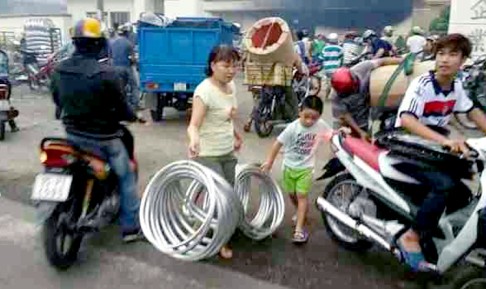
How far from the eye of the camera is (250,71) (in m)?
8.27

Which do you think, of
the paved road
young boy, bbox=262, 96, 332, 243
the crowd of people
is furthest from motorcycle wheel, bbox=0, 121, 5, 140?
young boy, bbox=262, 96, 332, 243

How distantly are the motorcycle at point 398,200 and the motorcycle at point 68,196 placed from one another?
1.68m

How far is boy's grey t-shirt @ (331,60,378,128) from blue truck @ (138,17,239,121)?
4832 mm

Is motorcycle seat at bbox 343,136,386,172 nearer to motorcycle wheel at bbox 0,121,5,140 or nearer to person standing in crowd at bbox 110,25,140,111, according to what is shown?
motorcycle wheel at bbox 0,121,5,140

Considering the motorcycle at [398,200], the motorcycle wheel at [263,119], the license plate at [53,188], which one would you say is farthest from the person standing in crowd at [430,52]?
the motorcycle wheel at [263,119]

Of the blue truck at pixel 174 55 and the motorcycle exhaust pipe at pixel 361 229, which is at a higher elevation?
the blue truck at pixel 174 55

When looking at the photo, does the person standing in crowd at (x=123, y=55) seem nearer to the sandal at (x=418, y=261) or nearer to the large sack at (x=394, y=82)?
the large sack at (x=394, y=82)

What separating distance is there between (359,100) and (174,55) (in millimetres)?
5412

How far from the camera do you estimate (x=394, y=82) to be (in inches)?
172

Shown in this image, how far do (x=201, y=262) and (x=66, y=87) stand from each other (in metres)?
1.59

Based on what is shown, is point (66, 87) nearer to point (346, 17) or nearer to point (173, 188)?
point (173, 188)

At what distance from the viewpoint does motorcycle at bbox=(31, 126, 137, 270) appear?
364 centimetres

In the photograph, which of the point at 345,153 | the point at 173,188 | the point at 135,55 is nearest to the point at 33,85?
the point at 135,55

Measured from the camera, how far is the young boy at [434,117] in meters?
3.22
